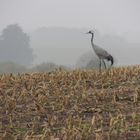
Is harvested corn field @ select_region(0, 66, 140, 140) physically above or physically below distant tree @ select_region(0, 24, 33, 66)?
below

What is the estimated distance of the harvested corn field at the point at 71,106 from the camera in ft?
34.0

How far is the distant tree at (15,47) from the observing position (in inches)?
5659

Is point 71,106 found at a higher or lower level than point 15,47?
lower

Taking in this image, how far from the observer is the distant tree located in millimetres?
143750

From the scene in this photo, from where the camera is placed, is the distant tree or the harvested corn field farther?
the distant tree

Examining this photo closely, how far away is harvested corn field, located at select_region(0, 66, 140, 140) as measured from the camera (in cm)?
1037

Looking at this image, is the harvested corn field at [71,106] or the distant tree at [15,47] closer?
the harvested corn field at [71,106]

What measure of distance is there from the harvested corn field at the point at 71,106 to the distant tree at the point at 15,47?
126m

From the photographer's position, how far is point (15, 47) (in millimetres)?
143750

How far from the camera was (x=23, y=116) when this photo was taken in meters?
12.4

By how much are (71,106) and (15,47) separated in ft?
432

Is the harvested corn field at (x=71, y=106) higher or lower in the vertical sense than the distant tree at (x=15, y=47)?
lower

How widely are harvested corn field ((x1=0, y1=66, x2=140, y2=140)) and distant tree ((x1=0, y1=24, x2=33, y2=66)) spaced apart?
126m

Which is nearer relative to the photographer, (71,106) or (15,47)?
(71,106)
